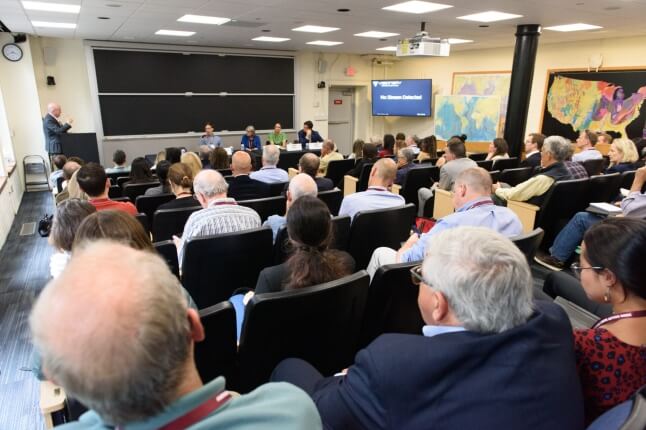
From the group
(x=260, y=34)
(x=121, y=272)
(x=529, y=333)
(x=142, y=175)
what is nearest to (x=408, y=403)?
(x=529, y=333)

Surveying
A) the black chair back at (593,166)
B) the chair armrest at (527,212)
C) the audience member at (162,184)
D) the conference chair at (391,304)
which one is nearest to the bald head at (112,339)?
the conference chair at (391,304)

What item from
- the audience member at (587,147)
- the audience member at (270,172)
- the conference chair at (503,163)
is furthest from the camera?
the conference chair at (503,163)

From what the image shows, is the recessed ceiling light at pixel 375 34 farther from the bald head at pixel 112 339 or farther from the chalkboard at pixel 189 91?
the bald head at pixel 112 339

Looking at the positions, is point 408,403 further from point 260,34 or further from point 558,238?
point 260,34

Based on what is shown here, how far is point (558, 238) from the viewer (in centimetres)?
380

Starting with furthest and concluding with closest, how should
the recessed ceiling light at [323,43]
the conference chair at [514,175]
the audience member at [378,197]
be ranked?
the recessed ceiling light at [323,43], the conference chair at [514,175], the audience member at [378,197]

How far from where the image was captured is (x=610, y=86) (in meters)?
7.40

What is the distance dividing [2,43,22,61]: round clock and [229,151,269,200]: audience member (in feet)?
19.8

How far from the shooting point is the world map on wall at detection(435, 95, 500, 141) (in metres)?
9.34

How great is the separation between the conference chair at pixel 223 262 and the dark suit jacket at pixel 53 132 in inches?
260

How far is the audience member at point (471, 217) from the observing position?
2377mm

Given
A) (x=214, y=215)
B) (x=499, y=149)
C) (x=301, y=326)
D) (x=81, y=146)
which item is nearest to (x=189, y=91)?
(x=81, y=146)

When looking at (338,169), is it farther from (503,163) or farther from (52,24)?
(52,24)

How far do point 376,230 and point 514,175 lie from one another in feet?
9.22
